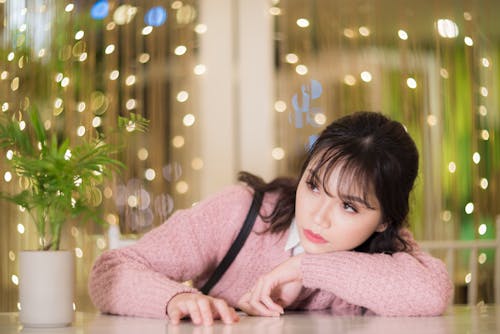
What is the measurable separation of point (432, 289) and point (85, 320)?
0.60m

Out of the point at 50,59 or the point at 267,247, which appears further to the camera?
the point at 50,59

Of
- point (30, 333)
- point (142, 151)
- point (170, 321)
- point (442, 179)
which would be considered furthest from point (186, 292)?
point (442, 179)

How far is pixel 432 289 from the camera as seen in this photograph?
153cm

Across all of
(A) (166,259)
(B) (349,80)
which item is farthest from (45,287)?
(B) (349,80)

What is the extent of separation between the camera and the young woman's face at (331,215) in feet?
4.94

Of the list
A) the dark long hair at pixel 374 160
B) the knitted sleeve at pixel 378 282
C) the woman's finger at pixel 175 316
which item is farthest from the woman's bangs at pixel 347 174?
the woman's finger at pixel 175 316

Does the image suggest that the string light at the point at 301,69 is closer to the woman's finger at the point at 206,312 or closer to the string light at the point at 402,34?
the string light at the point at 402,34

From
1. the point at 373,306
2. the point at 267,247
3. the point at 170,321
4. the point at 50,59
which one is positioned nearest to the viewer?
the point at 170,321

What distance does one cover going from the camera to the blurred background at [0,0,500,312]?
3328mm

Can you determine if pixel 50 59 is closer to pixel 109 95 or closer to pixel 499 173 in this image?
pixel 109 95

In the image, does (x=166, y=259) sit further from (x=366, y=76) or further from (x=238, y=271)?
(x=366, y=76)

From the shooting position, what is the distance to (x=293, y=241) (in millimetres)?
1704

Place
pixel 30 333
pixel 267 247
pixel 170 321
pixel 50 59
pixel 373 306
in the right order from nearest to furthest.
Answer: pixel 30 333 < pixel 170 321 < pixel 373 306 < pixel 267 247 < pixel 50 59

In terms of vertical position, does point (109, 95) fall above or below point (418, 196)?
above
